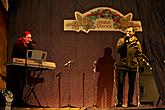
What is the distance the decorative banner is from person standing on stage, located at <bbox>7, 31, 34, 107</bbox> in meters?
1.02

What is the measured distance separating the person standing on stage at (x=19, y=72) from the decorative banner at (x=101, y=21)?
1022mm

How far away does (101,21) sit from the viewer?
637cm

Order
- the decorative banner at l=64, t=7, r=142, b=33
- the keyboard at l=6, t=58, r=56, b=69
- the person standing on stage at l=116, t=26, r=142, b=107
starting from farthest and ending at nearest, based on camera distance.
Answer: the decorative banner at l=64, t=7, r=142, b=33, the person standing on stage at l=116, t=26, r=142, b=107, the keyboard at l=6, t=58, r=56, b=69

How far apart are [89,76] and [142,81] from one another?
1.97 meters

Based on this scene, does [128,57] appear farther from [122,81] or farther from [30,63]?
[30,63]

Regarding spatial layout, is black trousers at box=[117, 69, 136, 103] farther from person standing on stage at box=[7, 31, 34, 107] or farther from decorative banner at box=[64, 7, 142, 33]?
person standing on stage at box=[7, 31, 34, 107]

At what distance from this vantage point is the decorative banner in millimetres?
6312

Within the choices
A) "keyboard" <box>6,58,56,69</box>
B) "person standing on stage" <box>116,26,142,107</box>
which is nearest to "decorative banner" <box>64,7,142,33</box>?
"person standing on stage" <box>116,26,142,107</box>

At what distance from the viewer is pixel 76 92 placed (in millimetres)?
6129

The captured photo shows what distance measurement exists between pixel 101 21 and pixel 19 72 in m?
2.00

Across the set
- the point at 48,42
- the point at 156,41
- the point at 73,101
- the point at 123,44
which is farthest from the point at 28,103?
the point at 156,41

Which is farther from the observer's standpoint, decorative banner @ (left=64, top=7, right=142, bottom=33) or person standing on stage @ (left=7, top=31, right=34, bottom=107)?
decorative banner @ (left=64, top=7, right=142, bottom=33)

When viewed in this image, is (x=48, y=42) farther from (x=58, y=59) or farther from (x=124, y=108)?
(x=124, y=108)

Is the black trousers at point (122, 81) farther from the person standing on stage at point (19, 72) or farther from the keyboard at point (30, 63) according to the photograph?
the person standing on stage at point (19, 72)
